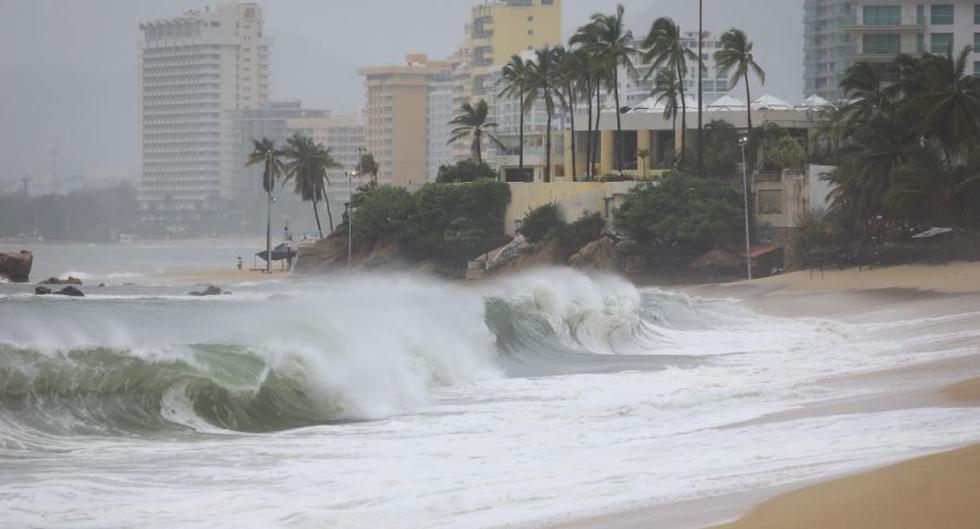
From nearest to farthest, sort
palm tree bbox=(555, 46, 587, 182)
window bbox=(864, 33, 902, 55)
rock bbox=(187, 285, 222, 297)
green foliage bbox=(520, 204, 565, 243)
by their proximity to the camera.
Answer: rock bbox=(187, 285, 222, 297) < green foliage bbox=(520, 204, 565, 243) < palm tree bbox=(555, 46, 587, 182) < window bbox=(864, 33, 902, 55)

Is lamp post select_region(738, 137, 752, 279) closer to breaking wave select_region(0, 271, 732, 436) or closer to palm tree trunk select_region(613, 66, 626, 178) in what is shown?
palm tree trunk select_region(613, 66, 626, 178)

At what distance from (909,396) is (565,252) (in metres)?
51.3

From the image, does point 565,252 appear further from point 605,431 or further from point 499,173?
point 605,431

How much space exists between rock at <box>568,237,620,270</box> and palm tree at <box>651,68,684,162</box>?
33.9 feet

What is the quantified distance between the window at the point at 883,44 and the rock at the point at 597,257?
70.5 feet

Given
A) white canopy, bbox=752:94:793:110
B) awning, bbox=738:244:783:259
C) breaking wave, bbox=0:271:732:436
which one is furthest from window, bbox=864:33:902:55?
breaking wave, bbox=0:271:732:436

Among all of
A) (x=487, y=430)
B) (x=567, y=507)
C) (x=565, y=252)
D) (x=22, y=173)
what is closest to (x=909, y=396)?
(x=487, y=430)

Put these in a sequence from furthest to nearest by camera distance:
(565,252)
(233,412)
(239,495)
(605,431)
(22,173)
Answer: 1. (22,173)
2. (565,252)
3. (233,412)
4. (605,431)
5. (239,495)

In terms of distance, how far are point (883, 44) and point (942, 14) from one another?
3229mm

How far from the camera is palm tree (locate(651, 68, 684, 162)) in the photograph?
254 feet

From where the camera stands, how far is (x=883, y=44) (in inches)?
3265

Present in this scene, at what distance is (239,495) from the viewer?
15.9 meters

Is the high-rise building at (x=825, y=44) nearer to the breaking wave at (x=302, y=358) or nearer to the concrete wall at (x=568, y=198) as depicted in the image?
the concrete wall at (x=568, y=198)

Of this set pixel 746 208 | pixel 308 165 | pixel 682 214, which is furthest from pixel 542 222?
pixel 308 165
